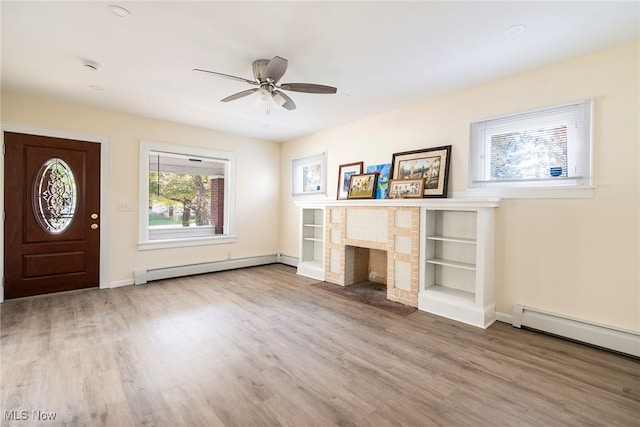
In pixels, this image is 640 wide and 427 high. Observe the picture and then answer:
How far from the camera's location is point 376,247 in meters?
4.23

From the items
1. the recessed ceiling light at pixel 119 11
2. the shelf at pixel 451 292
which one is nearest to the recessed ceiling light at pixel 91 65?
the recessed ceiling light at pixel 119 11

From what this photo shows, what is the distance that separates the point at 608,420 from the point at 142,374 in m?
3.21

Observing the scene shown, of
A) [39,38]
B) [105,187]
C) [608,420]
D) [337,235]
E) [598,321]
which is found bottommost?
[608,420]

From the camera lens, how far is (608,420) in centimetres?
178

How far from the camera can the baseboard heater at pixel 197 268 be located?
4.79 m

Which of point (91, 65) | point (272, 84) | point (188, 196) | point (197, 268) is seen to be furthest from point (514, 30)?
point (188, 196)

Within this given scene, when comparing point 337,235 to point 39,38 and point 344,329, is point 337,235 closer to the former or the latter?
point 344,329

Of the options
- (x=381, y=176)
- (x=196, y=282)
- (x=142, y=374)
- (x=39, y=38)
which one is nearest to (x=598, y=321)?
(x=381, y=176)

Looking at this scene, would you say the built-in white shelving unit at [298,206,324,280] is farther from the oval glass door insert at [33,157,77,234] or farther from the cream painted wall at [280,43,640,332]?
the oval glass door insert at [33,157,77,234]

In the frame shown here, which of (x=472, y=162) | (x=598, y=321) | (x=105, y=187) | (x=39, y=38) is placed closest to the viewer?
(x=39, y=38)

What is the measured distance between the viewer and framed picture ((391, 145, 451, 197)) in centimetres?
376

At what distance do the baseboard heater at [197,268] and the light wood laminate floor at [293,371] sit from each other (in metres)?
1.14

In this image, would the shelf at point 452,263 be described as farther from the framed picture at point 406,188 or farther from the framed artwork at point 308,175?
the framed artwork at point 308,175

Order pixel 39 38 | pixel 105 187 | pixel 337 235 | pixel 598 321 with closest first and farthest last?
1. pixel 39 38
2. pixel 598 321
3. pixel 105 187
4. pixel 337 235
